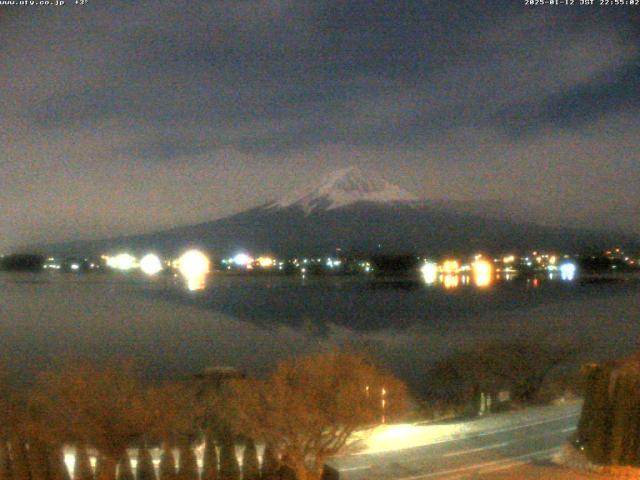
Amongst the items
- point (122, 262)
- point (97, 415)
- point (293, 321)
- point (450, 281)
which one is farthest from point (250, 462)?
point (122, 262)

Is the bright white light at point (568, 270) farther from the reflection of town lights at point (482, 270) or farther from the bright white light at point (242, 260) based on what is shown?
the bright white light at point (242, 260)

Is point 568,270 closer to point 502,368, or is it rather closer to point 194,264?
point 194,264

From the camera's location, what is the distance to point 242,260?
295 feet

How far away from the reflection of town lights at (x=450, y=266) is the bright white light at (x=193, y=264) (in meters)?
25.0

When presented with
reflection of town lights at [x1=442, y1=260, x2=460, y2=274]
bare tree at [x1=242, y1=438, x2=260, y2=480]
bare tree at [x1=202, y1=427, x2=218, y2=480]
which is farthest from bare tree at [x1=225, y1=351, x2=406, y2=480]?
reflection of town lights at [x1=442, y1=260, x2=460, y2=274]

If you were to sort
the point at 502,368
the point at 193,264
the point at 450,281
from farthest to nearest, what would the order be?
the point at 193,264 < the point at 450,281 < the point at 502,368

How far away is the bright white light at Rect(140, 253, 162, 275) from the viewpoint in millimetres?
98062

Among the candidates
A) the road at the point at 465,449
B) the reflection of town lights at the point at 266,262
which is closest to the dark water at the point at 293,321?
the road at the point at 465,449

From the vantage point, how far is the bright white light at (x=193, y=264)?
301 ft

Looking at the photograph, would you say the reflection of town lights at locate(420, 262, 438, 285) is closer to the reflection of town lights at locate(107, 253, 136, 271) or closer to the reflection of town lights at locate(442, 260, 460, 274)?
the reflection of town lights at locate(442, 260, 460, 274)

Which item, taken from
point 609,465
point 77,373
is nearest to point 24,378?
point 77,373

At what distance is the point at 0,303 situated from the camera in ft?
174

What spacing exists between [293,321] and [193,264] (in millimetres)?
55068

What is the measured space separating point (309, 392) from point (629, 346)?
25437mm
